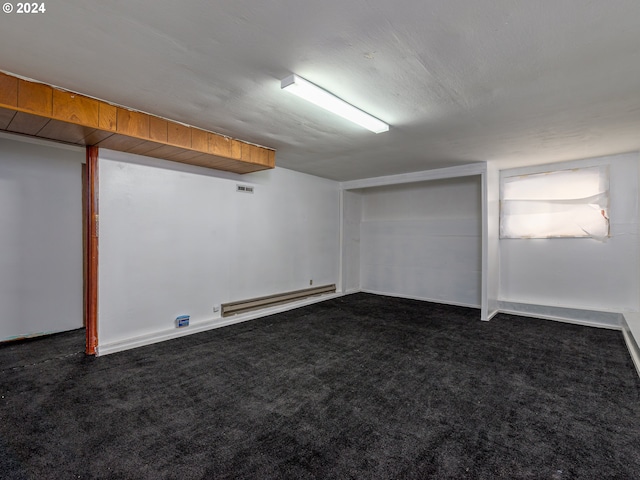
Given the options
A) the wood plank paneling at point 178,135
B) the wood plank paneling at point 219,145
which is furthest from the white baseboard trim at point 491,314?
the wood plank paneling at point 178,135

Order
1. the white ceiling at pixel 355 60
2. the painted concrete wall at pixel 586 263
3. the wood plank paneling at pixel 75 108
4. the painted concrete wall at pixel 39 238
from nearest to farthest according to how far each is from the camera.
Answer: the white ceiling at pixel 355 60, the wood plank paneling at pixel 75 108, the painted concrete wall at pixel 39 238, the painted concrete wall at pixel 586 263

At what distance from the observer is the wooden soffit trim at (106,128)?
2309 mm

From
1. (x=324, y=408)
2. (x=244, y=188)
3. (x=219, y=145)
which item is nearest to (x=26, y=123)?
(x=219, y=145)

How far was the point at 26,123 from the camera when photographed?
99.6 inches

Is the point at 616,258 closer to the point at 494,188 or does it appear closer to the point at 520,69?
the point at 494,188

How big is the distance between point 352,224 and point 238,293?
10.9 feet

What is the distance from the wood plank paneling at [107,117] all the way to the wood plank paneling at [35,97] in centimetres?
34

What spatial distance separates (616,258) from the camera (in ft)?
14.3

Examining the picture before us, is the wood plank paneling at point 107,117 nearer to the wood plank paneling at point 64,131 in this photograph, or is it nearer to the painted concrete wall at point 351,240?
the wood plank paneling at point 64,131

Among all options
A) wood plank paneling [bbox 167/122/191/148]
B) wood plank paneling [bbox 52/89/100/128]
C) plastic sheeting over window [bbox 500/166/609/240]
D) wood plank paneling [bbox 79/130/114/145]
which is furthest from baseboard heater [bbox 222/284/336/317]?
plastic sheeting over window [bbox 500/166/609/240]

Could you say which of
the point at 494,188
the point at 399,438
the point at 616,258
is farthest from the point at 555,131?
the point at 399,438

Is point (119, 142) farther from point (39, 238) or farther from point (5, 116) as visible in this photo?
point (39, 238)

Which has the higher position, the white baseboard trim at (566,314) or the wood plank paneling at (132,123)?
the wood plank paneling at (132,123)

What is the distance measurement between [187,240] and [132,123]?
1.60 metres
